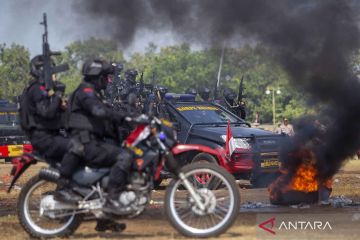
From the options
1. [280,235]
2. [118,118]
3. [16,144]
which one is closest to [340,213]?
[280,235]

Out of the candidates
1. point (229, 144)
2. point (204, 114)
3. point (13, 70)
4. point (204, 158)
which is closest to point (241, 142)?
point (229, 144)

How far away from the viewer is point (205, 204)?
8.56 m

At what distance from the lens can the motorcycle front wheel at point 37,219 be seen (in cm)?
895

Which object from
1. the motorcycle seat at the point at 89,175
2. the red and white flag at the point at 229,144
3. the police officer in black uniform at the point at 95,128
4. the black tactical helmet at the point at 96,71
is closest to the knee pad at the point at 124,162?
the police officer in black uniform at the point at 95,128

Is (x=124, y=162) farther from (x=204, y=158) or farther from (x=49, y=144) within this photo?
(x=204, y=158)

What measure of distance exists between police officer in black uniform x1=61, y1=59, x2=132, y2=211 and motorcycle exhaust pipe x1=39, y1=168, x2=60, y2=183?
132 millimetres

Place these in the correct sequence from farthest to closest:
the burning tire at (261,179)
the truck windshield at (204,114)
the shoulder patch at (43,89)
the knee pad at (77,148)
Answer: the truck windshield at (204,114) < the burning tire at (261,179) < the shoulder patch at (43,89) < the knee pad at (77,148)

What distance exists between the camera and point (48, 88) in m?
9.06

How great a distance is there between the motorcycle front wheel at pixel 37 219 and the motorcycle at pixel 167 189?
0.16m

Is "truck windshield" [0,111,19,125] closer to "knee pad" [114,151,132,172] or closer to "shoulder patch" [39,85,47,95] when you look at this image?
"shoulder patch" [39,85,47,95]

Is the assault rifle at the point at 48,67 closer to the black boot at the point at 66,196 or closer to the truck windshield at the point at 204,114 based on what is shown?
the black boot at the point at 66,196

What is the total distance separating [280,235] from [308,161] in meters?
3.47

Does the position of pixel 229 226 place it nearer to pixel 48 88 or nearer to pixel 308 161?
pixel 48 88

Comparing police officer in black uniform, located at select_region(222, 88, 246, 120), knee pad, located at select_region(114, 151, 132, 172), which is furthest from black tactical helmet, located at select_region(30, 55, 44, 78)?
police officer in black uniform, located at select_region(222, 88, 246, 120)
